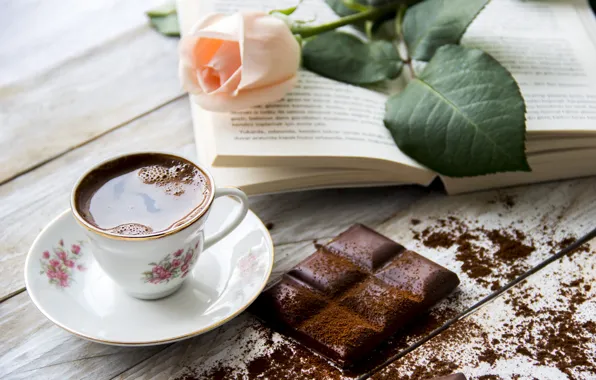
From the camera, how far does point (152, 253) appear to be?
2.64 ft

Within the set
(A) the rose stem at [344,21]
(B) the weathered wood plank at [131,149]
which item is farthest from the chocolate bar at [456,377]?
(A) the rose stem at [344,21]

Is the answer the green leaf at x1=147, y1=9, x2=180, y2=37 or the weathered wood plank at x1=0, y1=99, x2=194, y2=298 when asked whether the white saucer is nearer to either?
the weathered wood plank at x1=0, y1=99, x2=194, y2=298

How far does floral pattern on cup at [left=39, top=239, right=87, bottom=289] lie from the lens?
88 cm

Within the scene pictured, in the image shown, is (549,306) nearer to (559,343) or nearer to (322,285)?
(559,343)

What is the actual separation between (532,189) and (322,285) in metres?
0.43

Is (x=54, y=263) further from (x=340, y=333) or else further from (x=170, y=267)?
(x=340, y=333)

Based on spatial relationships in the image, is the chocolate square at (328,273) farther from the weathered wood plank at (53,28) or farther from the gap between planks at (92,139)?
the weathered wood plank at (53,28)

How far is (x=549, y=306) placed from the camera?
906 mm

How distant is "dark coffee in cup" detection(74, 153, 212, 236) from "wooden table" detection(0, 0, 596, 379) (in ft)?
0.53

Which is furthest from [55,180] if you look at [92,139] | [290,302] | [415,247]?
[415,247]

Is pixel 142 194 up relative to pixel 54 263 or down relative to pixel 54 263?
up

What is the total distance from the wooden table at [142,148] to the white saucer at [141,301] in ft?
0.13

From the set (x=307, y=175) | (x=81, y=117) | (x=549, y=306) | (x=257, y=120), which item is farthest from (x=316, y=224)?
(x=81, y=117)

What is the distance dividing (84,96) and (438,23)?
0.65 metres
